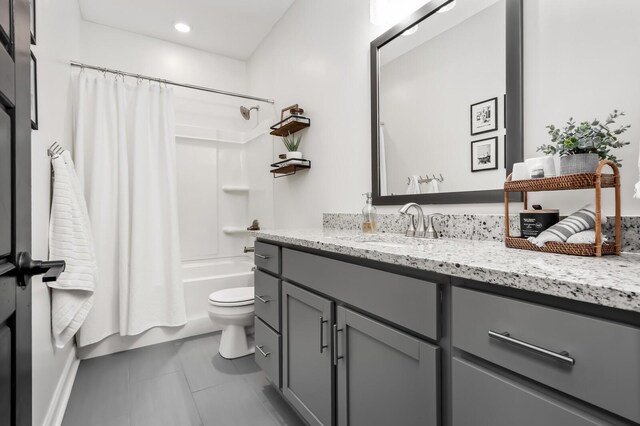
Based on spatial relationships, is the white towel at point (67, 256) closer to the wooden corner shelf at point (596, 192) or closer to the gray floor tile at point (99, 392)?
the gray floor tile at point (99, 392)

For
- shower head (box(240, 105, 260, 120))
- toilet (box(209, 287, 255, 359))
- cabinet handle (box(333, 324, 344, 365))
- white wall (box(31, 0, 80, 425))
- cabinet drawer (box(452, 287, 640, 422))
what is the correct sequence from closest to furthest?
cabinet drawer (box(452, 287, 640, 422)), cabinet handle (box(333, 324, 344, 365)), white wall (box(31, 0, 80, 425)), toilet (box(209, 287, 255, 359)), shower head (box(240, 105, 260, 120))

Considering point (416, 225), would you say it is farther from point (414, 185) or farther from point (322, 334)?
point (322, 334)

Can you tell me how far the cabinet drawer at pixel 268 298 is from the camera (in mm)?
1604

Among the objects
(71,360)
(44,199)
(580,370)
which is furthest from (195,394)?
(580,370)

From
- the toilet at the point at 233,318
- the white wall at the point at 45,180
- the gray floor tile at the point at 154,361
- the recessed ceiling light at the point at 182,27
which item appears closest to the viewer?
the white wall at the point at 45,180

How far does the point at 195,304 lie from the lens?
2.73m

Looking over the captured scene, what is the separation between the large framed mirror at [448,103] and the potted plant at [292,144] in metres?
0.78

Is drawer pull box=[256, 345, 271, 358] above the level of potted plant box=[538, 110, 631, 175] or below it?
below

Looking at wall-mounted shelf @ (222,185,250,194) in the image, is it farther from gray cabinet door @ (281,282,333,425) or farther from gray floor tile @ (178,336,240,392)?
gray cabinet door @ (281,282,333,425)

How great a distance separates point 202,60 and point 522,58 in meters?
3.01

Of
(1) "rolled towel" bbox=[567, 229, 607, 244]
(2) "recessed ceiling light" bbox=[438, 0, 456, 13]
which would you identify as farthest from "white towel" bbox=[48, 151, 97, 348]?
(1) "rolled towel" bbox=[567, 229, 607, 244]

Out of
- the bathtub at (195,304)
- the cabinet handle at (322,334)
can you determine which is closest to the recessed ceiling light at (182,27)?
the bathtub at (195,304)

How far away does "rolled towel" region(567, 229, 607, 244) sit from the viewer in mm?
828

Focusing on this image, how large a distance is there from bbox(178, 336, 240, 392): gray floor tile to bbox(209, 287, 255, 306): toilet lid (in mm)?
392
